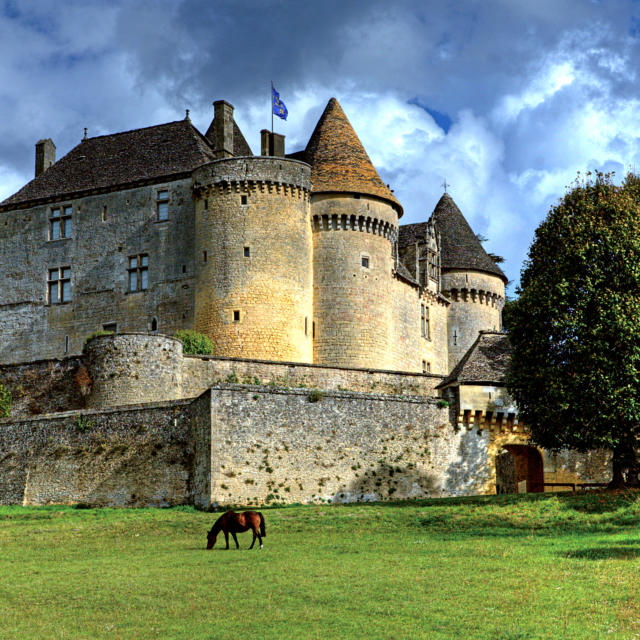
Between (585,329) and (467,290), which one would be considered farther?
(467,290)

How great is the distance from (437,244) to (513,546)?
1612 inches

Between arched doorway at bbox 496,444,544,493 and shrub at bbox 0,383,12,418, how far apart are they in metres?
20.5

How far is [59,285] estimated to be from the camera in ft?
185

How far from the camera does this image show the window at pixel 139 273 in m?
54.2

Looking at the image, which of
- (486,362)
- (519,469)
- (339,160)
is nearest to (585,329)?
(486,362)

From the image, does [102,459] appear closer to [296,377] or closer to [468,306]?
[296,377]

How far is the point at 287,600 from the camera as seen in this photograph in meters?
17.9

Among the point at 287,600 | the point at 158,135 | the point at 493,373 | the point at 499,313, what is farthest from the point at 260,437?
the point at 499,313

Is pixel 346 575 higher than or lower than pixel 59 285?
lower

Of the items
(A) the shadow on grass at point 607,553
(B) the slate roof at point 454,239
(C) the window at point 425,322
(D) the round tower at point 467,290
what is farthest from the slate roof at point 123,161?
(A) the shadow on grass at point 607,553

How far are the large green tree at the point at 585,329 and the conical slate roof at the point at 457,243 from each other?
2913cm

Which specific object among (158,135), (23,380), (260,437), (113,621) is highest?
(158,135)

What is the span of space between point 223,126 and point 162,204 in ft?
18.6

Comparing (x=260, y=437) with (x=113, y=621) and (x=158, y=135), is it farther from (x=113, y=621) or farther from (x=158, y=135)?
(x=158, y=135)
